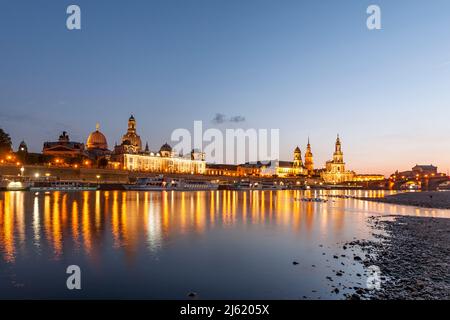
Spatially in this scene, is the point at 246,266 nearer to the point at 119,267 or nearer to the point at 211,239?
the point at 119,267

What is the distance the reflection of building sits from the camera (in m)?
145

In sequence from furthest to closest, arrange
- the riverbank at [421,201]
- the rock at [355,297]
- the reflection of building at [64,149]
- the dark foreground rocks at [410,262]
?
the reflection of building at [64,149]
the riverbank at [421,201]
the dark foreground rocks at [410,262]
the rock at [355,297]

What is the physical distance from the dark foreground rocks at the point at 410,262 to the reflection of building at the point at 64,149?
139 m

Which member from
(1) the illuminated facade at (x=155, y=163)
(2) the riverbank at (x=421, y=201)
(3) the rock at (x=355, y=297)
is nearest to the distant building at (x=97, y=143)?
(1) the illuminated facade at (x=155, y=163)

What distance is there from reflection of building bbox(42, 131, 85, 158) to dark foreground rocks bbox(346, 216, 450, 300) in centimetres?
13949

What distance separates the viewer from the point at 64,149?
487 feet

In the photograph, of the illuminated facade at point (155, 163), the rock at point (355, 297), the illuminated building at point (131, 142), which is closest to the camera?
the rock at point (355, 297)

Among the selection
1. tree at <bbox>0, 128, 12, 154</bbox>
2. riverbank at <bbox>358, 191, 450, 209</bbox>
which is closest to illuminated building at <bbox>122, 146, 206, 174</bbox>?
tree at <bbox>0, 128, 12, 154</bbox>

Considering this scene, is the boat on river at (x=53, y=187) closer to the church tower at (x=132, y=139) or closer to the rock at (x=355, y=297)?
the church tower at (x=132, y=139)

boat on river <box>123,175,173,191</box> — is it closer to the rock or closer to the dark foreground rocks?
the dark foreground rocks

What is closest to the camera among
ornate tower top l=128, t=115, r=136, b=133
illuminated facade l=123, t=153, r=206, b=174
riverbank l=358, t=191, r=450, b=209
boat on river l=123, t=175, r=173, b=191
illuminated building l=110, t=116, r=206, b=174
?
riverbank l=358, t=191, r=450, b=209

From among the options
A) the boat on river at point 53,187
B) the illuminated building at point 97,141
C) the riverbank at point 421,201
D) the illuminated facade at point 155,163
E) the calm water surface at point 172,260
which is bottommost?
the riverbank at point 421,201

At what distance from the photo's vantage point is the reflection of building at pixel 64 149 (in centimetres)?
14465

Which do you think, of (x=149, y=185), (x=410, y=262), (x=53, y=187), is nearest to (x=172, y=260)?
(x=410, y=262)
